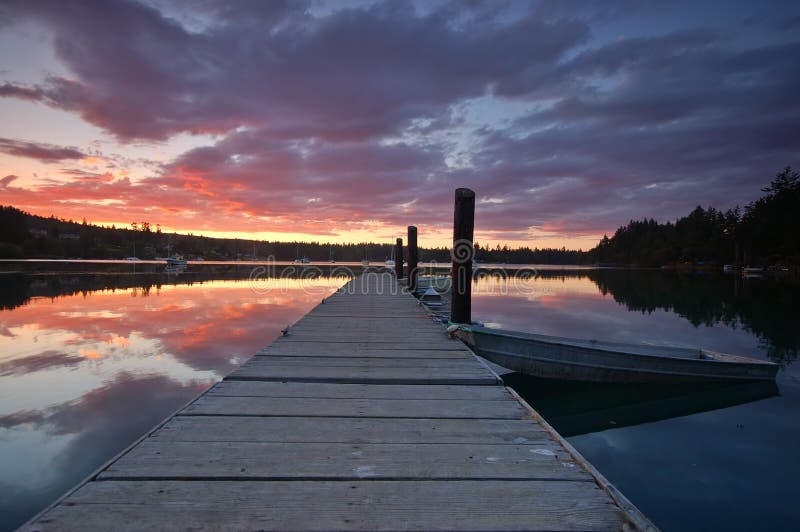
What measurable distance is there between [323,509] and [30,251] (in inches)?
5463

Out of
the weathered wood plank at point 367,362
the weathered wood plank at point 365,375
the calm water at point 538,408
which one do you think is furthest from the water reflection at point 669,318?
the weathered wood plank at point 365,375

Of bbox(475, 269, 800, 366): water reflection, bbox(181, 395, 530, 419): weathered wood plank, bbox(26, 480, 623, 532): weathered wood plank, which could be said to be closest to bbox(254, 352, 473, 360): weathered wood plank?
bbox(181, 395, 530, 419): weathered wood plank

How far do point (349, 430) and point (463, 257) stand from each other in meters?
5.53

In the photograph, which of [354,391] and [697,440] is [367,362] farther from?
[697,440]

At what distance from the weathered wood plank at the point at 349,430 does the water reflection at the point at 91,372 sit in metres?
2.28

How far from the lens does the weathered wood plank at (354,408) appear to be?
11.8 feet

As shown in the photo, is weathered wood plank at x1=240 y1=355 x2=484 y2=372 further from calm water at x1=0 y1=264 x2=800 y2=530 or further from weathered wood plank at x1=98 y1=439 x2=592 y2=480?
weathered wood plank at x1=98 y1=439 x2=592 y2=480

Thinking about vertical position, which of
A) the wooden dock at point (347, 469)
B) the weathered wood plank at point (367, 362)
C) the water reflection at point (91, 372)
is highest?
the wooden dock at point (347, 469)

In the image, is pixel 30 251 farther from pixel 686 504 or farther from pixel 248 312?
pixel 686 504

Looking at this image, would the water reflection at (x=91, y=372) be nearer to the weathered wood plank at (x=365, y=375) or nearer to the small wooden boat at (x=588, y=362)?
the weathered wood plank at (x=365, y=375)

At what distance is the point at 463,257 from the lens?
327 inches

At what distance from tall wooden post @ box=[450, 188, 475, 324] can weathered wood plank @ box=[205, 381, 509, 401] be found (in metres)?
3.81

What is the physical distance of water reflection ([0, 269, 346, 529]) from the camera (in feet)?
16.4

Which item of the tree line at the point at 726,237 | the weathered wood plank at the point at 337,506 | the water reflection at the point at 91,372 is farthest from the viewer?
the tree line at the point at 726,237
